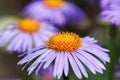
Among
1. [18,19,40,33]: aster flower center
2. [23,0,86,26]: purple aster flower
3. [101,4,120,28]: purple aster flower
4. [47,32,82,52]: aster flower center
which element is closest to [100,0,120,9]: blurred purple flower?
[101,4,120,28]: purple aster flower

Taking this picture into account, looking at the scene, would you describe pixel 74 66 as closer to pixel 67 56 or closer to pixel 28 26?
pixel 67 56

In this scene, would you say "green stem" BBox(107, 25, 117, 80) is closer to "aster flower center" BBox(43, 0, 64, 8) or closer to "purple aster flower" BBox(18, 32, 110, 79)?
"purple aster flower" BBox(18, 32, 110, 79)

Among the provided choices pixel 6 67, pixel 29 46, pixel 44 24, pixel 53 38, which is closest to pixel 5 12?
pixel 6 67

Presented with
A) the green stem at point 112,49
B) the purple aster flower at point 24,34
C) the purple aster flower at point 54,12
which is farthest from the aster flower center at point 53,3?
the green stem at point 112,49

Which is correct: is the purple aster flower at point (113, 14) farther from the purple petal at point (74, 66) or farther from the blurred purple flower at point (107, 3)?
the purple petal at point (74, 66)

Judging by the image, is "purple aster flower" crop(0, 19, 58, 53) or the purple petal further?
"purple aster flower" crop(0, 19, 58, 53)

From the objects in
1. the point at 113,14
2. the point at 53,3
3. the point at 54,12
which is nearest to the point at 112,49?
the point at 113,14

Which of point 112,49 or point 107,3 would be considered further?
point 107,3

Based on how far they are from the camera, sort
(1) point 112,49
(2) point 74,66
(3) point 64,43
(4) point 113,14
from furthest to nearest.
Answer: (1) point 112,49 < (4) point 113,14 < (3) point 64,43 < (2) point 74,66
